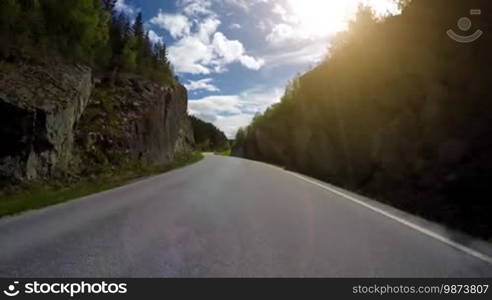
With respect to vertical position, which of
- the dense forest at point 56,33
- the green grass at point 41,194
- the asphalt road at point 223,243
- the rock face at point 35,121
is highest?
the dense forest at point 56,33

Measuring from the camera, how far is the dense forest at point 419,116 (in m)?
12.3

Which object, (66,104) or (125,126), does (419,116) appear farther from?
(125,126)

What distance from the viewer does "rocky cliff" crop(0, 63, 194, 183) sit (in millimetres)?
18328

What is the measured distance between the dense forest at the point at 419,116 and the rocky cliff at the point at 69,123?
12.1 meters

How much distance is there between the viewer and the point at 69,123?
23219 mm

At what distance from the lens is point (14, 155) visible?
1777cm

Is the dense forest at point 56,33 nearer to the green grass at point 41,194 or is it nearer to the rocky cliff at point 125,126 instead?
the rocky cliff at point 125,126

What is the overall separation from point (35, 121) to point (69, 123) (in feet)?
13.1

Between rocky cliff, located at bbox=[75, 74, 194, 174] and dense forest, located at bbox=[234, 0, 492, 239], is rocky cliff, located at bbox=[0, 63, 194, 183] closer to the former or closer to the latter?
rocky cliff, located at bbox=[75, 74, 194, 174]

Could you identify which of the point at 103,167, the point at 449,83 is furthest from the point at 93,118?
the point at 449,83

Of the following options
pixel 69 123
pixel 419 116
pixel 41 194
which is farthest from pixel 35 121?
pixel 419 116

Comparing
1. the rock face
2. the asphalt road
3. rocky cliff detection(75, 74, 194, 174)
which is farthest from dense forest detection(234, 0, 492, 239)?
rocky cliff detection(75, 74, 194, 174)

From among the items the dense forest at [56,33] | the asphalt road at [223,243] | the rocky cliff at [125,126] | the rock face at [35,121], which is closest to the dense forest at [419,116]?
the asphalt road at [223,243]

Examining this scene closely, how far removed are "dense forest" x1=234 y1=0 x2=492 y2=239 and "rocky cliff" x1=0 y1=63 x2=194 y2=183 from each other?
12062mm
